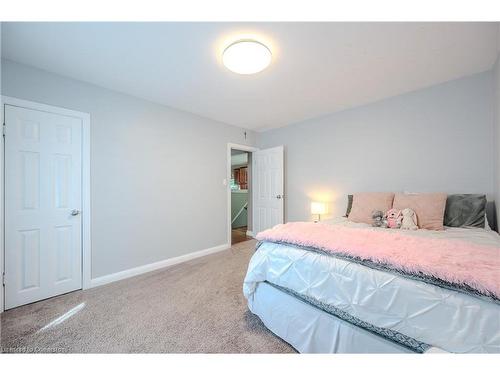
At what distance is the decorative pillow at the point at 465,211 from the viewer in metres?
1.94

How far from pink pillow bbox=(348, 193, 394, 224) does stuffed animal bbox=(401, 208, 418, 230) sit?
A: 0.80ft

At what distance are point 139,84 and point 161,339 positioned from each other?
2.53m

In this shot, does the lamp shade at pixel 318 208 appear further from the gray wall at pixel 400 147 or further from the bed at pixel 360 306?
the bed at pixel 360 306

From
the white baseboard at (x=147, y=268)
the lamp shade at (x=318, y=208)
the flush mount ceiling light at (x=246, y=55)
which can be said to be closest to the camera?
the flush mount ceiling light at (x=246, y=55)

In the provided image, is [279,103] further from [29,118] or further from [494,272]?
[29,118]

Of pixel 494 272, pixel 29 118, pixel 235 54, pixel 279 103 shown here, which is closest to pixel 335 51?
pixel 235 54

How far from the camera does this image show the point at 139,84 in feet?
7.45

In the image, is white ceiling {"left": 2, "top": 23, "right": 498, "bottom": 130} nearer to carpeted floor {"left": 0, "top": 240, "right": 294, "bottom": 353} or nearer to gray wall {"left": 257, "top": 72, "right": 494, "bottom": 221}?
Answer: gray wall {"left": 257, "top": 72, "right": 494, "bottom": 221}

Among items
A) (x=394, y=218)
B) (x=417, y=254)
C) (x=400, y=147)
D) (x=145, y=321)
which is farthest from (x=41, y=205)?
(x=400, y=147)

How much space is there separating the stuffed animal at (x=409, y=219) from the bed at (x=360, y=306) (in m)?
0.33

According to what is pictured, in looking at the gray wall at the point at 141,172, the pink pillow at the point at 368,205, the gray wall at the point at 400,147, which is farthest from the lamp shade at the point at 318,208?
the gray wall at the point at 141,172

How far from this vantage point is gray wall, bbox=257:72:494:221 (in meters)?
2.14

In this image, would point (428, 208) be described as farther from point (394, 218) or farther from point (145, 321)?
point (145, 321)
